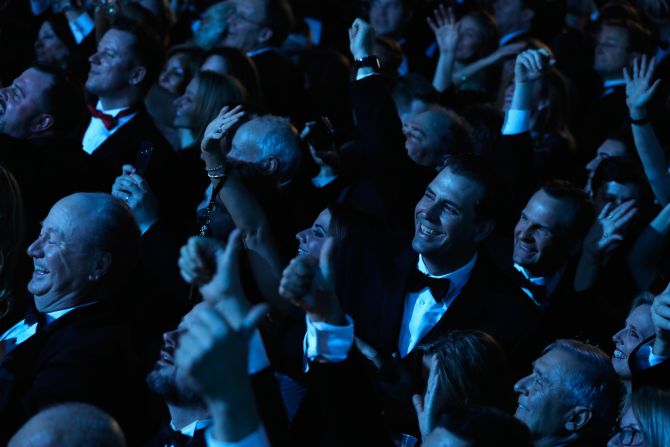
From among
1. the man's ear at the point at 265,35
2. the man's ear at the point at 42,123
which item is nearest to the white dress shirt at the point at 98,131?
the man's ear at the point at 42,123

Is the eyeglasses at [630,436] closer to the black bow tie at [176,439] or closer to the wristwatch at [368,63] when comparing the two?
the black bow tie at [176,439]

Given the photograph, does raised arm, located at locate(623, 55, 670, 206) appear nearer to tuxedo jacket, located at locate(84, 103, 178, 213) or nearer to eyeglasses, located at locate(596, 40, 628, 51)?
eyeglasses, located at locate(596, 40, 628, 51)

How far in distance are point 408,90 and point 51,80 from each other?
6.02 ft

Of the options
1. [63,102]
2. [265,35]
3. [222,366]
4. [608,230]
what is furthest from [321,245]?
[265,35]

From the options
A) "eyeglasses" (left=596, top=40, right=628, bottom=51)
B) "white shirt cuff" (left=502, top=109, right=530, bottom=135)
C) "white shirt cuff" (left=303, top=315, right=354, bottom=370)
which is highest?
"white shirt cuff" (left=303, top=315, right=354, bottom=370)

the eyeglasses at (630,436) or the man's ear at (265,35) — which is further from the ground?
the eyeglasses at (630,436)

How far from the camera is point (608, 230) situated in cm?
459

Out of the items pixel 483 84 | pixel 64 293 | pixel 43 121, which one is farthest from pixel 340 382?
pixel 483 84

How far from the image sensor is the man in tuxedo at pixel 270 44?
6250 mm

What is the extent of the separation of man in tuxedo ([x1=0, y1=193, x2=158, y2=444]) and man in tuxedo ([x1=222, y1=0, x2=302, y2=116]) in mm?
2745

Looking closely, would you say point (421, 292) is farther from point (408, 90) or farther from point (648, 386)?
point (408, 90)

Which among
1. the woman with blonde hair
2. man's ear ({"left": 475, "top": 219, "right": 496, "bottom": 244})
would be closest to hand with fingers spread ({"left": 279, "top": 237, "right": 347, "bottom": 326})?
the woman with blonde hair

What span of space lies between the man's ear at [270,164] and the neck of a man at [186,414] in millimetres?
1584

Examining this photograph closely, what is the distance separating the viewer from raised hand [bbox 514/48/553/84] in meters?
4.74
